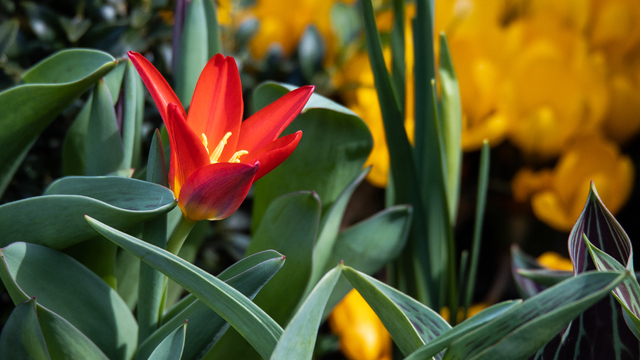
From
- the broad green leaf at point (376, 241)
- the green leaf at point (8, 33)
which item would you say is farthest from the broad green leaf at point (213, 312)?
the green leaf at point (8, 33)

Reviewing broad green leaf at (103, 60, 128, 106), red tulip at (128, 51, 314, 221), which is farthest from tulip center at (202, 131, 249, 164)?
broad green leaf at (103, 60, 128, 106)

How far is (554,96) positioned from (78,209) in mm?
500

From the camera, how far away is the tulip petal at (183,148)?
0.60 feet

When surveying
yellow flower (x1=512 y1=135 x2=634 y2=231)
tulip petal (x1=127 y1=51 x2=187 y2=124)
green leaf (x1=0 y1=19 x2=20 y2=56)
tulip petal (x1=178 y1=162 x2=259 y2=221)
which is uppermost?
green leaf (x1=0 y1=19 x2=20 y2=56)

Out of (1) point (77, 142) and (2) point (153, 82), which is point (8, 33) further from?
(2) point (153, 82)

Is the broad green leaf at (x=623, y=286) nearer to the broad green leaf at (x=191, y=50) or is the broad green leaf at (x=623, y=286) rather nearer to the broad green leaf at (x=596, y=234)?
the broad green leaf at (x=596, y=234)

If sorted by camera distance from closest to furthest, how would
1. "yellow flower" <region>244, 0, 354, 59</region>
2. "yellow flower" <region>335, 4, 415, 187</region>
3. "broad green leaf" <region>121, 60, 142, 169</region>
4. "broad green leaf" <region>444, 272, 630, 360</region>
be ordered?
"broad green leaf" <region>444, 272, 630, 360</region> < "broad green leaf" <region>121, 60, 142, 169</region> < "yellow flower" <region>335, 4, 415, 187</region> < "yellow flower" <region>244, 0, 354, 59</region>

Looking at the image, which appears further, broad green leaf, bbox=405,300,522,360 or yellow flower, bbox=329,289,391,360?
yellow flower, bbox=329,289,391,360

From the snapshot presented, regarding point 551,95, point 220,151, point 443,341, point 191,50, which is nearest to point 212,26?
point 191,50

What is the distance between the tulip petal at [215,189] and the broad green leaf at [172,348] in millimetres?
47

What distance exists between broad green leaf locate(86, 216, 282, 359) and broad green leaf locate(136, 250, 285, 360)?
0.07 feet

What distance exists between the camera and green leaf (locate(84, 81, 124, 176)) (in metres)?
0.26

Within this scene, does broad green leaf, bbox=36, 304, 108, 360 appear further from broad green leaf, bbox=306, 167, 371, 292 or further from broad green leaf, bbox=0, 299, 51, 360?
broad green leaf, bbox=306, 167, 371, 292

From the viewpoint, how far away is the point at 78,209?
21 cm
